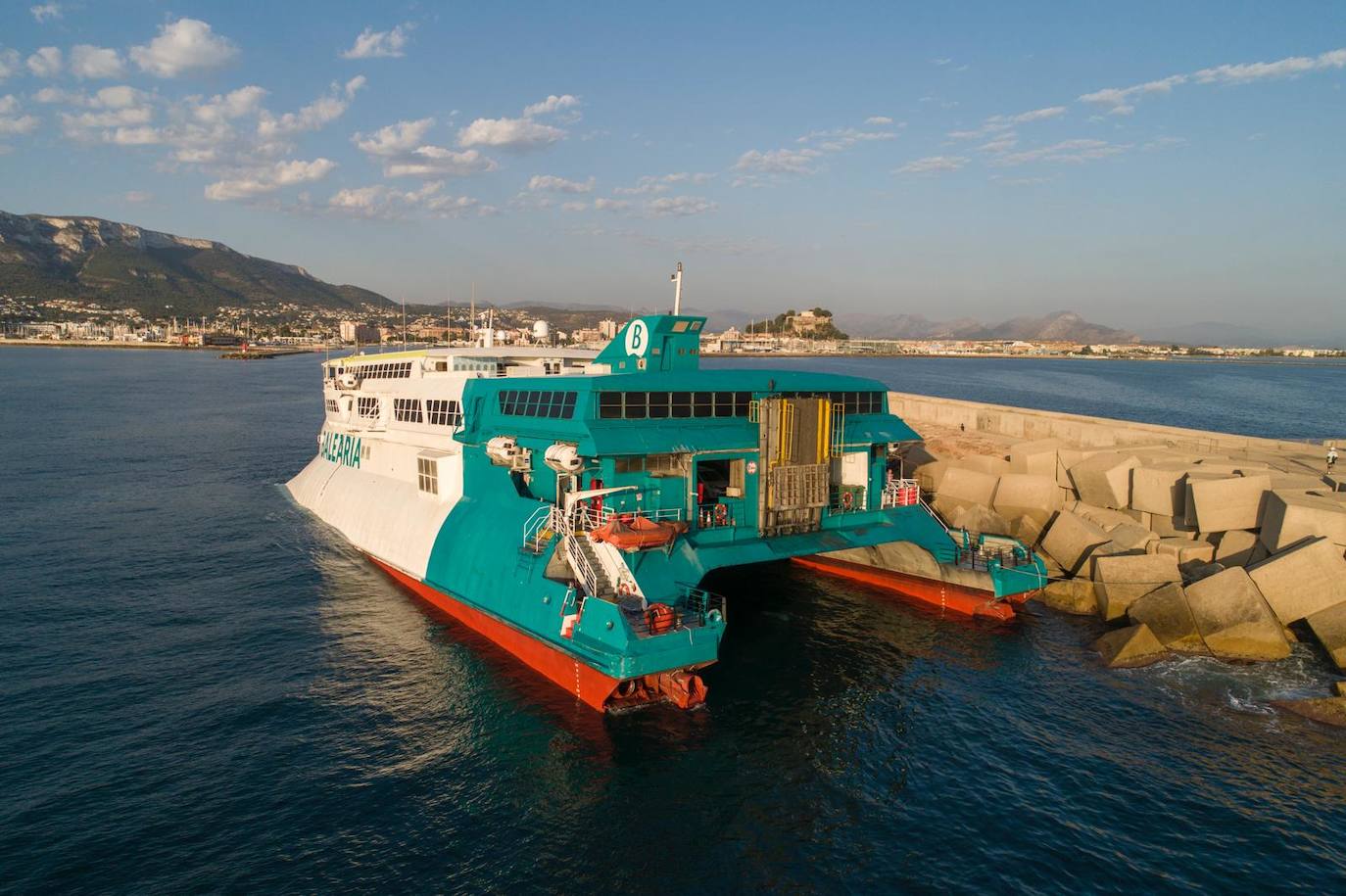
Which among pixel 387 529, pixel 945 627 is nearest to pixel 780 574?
pixel 945 627

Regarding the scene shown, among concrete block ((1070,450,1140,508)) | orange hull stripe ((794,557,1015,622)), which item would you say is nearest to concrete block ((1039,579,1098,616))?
orange hull stripe ((794,557,1015,622))

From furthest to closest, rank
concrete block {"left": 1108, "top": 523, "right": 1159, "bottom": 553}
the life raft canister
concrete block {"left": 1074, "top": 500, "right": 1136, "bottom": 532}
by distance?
1. concrete block {"left": 1074, "top": 500, "right": 1136, "bottom": 532}
2. concrete block {"left": 1108, "top": 523, "right": 1159, "bottom": 553}
3. the life raft canister

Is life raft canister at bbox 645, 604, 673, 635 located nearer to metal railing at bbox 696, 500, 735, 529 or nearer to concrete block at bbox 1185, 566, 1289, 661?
metal railing at bbox 696, 500, 735, 529

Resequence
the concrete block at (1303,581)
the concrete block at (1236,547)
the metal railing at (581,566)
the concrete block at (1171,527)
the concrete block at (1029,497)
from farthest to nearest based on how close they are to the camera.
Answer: the concrete block at (1029,497), the concrete block at (1171,527), the concrete block at (1236,547), the concrete block at (1303,581), the metal railing at (581,566)

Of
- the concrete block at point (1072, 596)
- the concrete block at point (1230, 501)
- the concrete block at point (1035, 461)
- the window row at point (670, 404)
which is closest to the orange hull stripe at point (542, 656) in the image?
the window row at point (670, 404)

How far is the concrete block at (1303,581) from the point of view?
2408 cm

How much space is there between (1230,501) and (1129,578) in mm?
6702

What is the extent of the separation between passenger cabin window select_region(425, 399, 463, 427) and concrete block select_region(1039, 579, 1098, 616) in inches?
943

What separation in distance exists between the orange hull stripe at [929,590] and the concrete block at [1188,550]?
7.33 metres

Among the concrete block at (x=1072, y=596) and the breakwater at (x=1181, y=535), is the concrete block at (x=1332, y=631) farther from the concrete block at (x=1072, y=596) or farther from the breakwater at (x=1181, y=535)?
the concrete block at (x=1072, y=596)

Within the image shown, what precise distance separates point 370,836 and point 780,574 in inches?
817

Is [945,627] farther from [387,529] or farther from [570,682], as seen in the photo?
[387,529]

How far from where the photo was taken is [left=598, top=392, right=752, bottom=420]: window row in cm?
2209

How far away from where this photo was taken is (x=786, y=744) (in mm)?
19031
